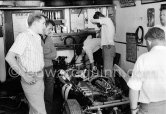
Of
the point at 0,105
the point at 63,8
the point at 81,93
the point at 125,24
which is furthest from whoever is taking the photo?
the point at 63,8

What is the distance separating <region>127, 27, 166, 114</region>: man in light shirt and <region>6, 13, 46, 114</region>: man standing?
3.77 ft

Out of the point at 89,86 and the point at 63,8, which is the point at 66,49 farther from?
the point at 89,86

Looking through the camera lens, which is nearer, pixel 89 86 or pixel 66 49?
pixel 89 86

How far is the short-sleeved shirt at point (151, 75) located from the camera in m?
2.17

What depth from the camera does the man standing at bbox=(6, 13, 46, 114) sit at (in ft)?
8.64

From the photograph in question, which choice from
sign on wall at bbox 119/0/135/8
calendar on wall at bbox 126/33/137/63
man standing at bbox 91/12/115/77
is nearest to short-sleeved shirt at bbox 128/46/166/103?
man standing at bbox 91/12/115/77

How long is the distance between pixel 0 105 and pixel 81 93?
1.75 metres

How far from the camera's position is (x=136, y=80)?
7.31ft

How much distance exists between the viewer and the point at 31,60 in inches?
108

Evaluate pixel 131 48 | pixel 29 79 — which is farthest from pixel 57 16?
pixel 29 79

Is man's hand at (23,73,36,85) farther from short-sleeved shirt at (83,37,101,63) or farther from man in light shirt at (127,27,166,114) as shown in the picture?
short-sleeved shirt at (83,37,101,63)

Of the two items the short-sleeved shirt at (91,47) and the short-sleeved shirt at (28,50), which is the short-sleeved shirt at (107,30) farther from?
the short-sleeved shirt at (28,50)

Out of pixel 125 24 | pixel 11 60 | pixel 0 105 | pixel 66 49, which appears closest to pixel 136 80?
pixel 11 60

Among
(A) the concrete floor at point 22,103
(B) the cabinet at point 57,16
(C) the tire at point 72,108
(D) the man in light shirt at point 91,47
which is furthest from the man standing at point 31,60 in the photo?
(B) the cabinet at point 57,16
